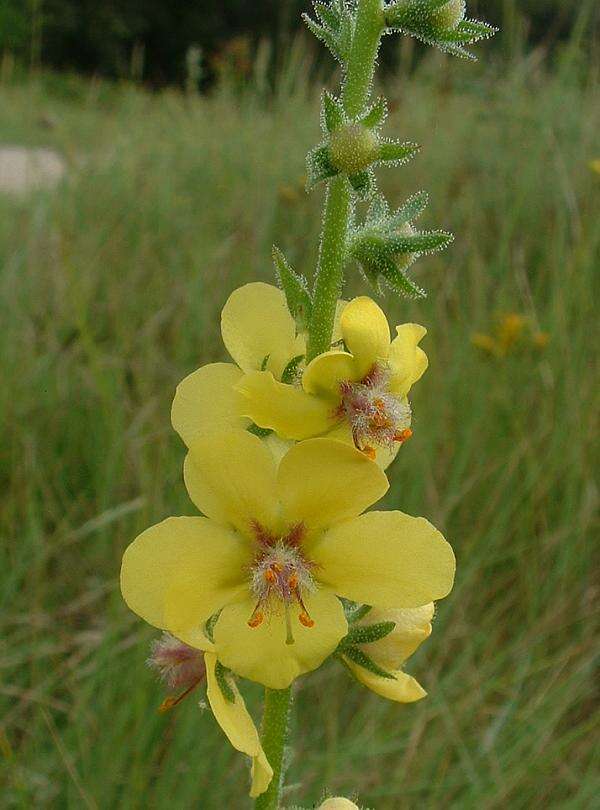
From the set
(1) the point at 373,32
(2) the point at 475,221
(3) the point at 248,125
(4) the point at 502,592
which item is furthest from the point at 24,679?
(3) the point at 248,125

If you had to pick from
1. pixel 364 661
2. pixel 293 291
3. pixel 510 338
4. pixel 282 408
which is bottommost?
pixel 510 338

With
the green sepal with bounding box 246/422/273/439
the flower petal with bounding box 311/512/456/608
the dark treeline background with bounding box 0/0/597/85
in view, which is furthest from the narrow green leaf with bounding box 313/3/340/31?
the dark treeline background with bounding box 0/0/597/85

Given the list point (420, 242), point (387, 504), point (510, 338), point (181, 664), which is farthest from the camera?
point (510, 338)

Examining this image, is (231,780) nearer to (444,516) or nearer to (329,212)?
(444,516)

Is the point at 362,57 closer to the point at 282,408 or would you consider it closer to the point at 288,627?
the point at 282,408

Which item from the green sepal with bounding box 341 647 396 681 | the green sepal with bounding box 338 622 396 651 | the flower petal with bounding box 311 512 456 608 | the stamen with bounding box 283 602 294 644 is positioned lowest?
the green sepal with bounding box 341 647 396 681

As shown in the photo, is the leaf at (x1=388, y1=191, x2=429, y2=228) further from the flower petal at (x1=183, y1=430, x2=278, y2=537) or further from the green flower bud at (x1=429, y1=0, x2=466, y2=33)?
the flower petal at (x1=183, y1=430, x2=278, y2=537)

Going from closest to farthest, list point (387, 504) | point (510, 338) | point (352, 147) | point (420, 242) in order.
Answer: point (352, 147), point (420, 242), point (387, 504), point (510, 338)

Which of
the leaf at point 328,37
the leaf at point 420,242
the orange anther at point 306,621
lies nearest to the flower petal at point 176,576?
the orange anther at point 306,621

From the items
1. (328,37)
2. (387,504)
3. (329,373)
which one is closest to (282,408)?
(329,373)
